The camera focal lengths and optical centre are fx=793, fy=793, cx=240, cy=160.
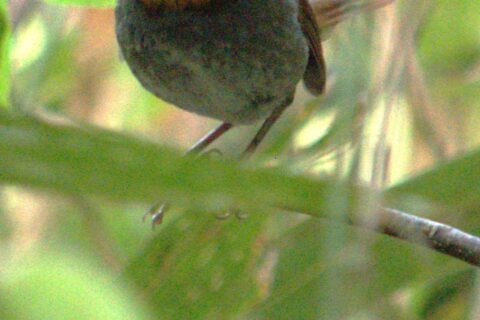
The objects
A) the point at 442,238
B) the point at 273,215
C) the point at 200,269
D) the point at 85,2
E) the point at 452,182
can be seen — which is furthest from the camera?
the point at 273,215

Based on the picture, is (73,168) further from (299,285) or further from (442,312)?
(442,312)

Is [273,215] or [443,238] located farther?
[273,215]

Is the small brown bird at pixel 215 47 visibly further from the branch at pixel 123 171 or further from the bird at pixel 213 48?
the branch at pixel 123 171

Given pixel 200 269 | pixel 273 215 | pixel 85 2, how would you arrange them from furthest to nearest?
pixel 273 215 < pixel 200 269 < pixel 85 2

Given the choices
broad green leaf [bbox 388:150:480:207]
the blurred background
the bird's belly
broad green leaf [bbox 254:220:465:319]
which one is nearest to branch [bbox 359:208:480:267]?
the blurred background

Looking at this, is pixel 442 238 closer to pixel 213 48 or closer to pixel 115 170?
pixel 213 48

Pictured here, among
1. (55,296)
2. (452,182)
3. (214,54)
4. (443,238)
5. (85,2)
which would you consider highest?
(55,296)

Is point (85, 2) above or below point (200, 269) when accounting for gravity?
above

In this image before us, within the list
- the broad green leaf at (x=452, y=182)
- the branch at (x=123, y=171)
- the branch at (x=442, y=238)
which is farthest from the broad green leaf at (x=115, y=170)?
the broad green leaf at (x=452, y=182)

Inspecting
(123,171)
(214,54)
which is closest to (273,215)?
(214,54)
